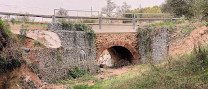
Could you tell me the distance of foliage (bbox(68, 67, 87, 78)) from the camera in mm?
23656

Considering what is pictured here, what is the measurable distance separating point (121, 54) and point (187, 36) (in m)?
6.90

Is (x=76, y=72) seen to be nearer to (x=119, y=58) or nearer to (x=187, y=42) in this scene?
(x=187, y=42)

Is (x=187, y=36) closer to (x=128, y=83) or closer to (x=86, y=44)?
(x=86, y=44)

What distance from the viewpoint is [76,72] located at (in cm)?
2403

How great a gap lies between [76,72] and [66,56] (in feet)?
3.29

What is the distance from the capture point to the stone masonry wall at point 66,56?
21484 millimetres

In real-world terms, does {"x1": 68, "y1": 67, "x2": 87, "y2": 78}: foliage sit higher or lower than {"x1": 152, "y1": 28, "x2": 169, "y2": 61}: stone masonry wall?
lower

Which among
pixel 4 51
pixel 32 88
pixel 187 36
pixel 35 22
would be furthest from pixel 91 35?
pixel 4 51

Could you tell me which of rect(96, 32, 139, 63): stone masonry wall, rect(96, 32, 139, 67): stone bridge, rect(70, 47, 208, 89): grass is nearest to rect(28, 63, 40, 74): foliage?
rect(70, 47, 208, 89): grass

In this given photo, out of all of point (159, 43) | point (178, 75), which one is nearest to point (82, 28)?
point (159, 43)

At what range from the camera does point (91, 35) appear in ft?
87.5

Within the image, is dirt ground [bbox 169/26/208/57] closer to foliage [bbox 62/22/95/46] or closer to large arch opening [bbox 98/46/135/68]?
large arch opening [bbox 98/46/135/68]

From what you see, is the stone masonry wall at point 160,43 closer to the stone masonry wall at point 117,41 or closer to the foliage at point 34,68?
the stone masonry wall at point 117,41

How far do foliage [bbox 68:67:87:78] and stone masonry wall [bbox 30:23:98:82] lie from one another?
0.19 m
